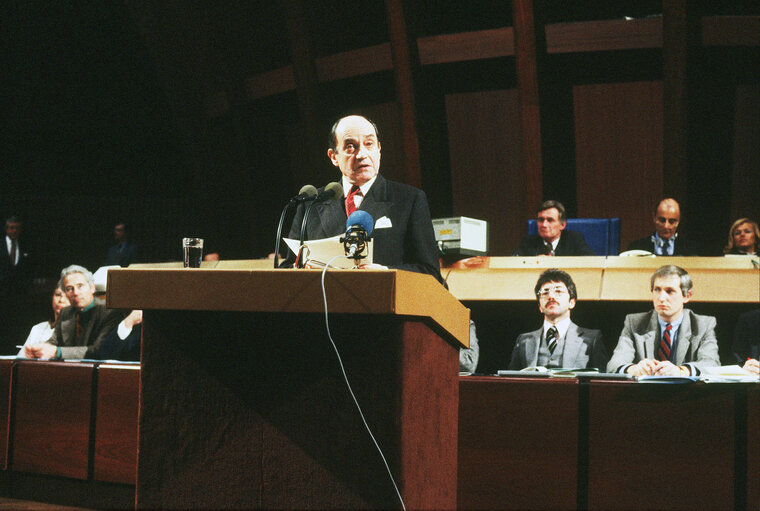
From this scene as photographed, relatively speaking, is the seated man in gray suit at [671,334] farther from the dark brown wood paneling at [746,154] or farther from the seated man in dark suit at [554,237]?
the dark brown wood paneling at [746,154]

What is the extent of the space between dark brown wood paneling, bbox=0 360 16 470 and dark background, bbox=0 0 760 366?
489cm

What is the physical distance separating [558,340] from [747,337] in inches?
52.5

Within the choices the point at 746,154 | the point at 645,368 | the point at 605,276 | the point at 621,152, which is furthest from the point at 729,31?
the point at 645,368

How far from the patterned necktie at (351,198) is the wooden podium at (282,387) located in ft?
2.13

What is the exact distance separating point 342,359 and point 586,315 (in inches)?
154

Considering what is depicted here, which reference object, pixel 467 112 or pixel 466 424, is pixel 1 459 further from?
pixel 467 112

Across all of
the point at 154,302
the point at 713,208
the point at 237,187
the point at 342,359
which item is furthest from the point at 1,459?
the point at 713,208

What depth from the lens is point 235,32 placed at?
9.58m

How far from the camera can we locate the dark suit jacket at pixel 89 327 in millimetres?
4246

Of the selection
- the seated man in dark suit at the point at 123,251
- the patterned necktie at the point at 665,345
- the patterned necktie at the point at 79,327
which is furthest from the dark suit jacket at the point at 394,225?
the seated man in dark suit at the point at 123,251

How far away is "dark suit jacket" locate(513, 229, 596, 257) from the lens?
5.41 m

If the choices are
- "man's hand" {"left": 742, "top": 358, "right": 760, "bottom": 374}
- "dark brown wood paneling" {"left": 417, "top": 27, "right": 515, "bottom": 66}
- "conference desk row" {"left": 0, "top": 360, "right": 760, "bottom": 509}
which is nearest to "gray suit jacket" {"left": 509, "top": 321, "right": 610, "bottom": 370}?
"man's hand" {"left": 742, "top": 358, "right": 760, "bottom": 374}

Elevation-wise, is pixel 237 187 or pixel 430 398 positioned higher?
pixel 237 187

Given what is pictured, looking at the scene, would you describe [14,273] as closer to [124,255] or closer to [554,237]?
[124,255]
